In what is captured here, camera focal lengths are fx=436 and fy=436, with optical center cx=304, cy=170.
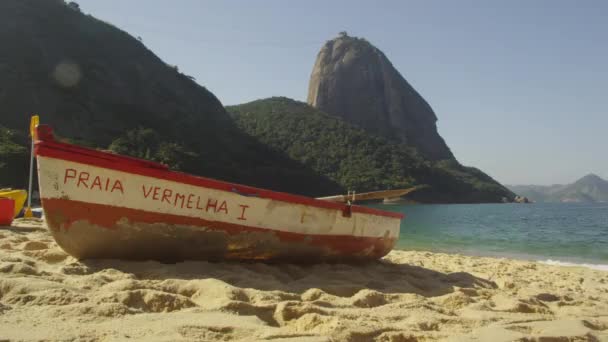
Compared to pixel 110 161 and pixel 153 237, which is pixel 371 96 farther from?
pixel 110 161

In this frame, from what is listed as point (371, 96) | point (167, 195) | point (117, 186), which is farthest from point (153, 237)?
point (371, 96)

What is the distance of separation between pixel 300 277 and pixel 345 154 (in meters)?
92.3

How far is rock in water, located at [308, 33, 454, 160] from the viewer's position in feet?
452

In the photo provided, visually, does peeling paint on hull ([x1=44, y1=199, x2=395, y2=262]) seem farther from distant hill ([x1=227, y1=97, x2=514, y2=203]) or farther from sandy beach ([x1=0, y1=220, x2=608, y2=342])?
distant hill ([x1=227, y1=97, x2=514, y2=203])

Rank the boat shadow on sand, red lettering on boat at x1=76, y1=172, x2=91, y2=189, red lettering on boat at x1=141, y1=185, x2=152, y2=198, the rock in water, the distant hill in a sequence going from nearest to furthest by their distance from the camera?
the boat shadow on sand → red lettering on boat at x1=76, y1=172, x2=91, y2=189 → red lettering on boat at x1=141, y1=185, x2=152, y2=198 → the distant hill → the rock in water

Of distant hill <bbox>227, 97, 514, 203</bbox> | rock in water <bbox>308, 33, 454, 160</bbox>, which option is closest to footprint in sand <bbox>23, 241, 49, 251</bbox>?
distant hill <bbox>227, 97, 514, 203</bbox>

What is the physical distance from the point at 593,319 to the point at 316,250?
8.82 ft

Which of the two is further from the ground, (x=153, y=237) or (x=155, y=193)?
(x=155, y=193)

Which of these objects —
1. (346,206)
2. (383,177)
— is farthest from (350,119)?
(346,206)

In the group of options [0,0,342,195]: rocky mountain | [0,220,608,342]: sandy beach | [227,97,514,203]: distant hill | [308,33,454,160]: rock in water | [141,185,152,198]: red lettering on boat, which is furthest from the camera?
[308,33,454,160]: rock in water

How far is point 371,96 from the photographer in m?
142

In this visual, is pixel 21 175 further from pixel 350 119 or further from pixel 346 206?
pixel 350 119

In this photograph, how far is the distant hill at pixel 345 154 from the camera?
291 ft

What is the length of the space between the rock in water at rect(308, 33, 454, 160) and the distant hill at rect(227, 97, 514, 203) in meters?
21.7
